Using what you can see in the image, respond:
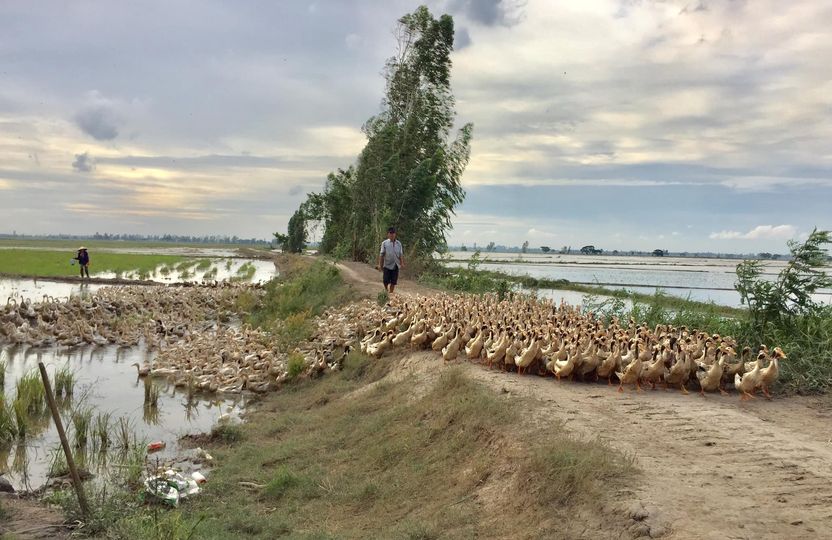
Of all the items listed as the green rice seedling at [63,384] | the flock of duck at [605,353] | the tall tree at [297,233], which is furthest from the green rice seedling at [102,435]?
the tall tree at [297,233]

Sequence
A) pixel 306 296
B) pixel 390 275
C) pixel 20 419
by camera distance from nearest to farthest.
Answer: pixel 20 419
pixel 390 275
pixel 306 296

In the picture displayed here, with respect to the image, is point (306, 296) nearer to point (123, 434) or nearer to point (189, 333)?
point (189, 333)

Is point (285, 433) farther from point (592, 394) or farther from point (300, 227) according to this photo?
point (300, 227)

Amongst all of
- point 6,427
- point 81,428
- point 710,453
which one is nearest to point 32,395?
point 6,427

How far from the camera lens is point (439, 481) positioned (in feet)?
22.7

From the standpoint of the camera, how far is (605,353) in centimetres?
901

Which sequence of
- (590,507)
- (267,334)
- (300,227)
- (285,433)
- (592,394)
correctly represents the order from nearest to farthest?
(590,507), (592,394), (285,433), (267,334), (300,227)

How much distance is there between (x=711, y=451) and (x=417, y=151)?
25.1m

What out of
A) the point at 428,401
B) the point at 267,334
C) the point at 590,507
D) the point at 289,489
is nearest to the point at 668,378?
the point at 428,401

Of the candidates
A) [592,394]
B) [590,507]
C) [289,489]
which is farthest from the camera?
[592,394]

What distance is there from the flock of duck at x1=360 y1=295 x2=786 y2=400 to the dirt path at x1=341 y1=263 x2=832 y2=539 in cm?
25

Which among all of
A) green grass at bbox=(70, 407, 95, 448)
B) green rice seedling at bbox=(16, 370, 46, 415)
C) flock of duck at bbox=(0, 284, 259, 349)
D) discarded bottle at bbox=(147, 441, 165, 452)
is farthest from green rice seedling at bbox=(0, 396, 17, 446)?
flock of duck at bbox=(0, 284, 259, 349)

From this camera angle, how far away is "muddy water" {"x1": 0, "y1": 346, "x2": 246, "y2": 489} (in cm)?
955

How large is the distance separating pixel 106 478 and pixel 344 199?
36981 millimetres
